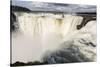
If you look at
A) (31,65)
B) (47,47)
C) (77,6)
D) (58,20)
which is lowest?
(31,65)

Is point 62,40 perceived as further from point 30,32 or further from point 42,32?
point 30,32

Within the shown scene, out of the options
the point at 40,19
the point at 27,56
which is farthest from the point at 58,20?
the point at 27,56

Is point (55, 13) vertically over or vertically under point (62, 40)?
over

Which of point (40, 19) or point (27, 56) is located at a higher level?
point (40, 19)

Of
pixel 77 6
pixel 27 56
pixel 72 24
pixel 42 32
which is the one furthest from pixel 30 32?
pixel 77 6

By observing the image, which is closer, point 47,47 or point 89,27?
point 47,47

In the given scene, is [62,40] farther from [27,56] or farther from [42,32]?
[27,56]
